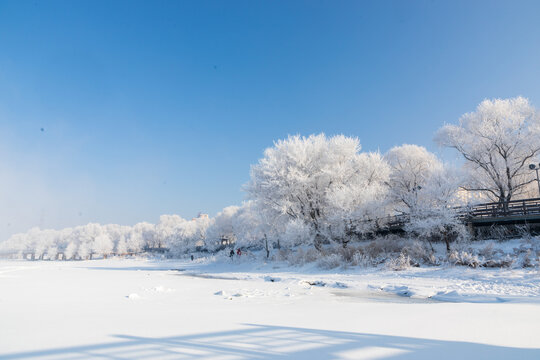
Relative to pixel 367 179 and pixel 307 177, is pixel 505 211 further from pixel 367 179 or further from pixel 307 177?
pixel 307 177

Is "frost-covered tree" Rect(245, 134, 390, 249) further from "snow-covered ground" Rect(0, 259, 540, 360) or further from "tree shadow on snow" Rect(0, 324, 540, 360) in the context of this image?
"tree shadow on snow" Rect(0, 324, 540, 360)

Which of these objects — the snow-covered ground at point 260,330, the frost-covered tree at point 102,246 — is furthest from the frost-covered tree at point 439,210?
the frost-covered tree at point 102,246

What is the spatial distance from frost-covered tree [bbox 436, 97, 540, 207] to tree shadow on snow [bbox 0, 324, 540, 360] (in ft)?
94.6

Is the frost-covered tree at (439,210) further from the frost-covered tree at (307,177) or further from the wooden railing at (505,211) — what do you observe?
the frost-covered tree at (307,177)

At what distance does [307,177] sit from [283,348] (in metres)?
23.4

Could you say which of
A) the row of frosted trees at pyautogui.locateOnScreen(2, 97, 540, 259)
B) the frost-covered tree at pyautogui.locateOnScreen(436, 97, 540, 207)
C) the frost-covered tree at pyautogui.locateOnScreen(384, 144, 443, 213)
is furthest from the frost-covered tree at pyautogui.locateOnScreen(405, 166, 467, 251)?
the frost-covered tree at pyautogui.locateOnScreen(384, 144, 443, 213)

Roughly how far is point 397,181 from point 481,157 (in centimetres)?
866

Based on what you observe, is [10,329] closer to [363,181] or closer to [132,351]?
[132,351]

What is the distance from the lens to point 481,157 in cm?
2889

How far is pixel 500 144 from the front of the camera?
90.7 feet

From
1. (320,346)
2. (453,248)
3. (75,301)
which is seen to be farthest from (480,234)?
(75,301)

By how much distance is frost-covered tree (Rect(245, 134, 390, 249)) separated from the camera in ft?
86.2

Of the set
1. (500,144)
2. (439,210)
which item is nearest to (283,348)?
(439,210)

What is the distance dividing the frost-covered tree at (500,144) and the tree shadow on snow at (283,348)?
94.6 ft
